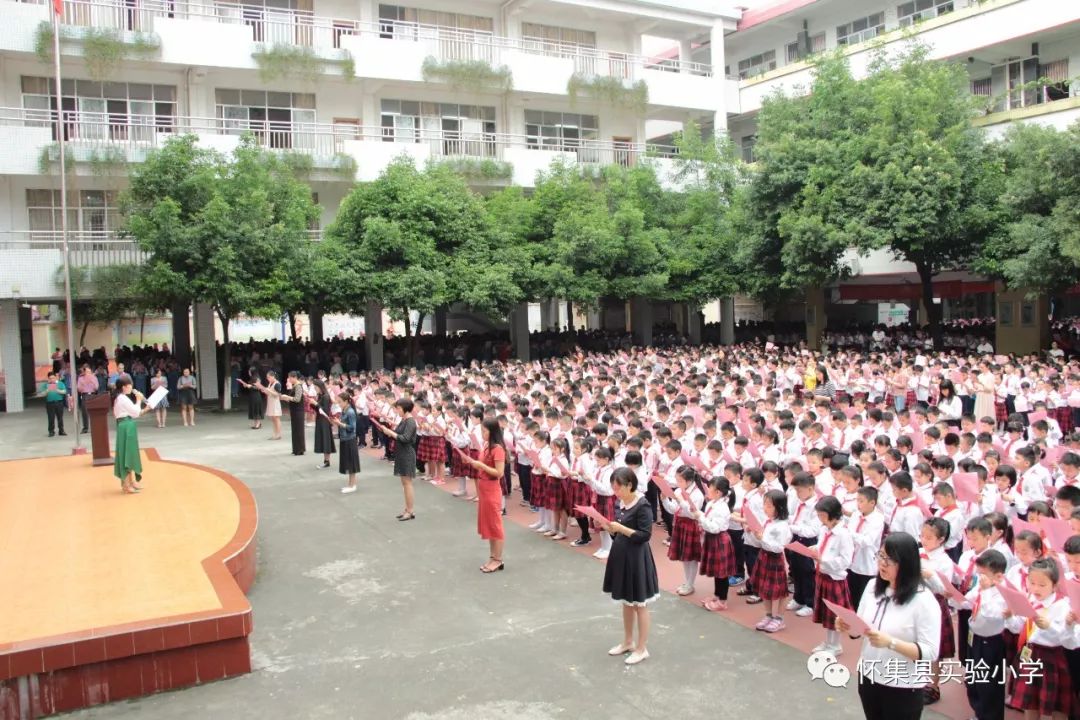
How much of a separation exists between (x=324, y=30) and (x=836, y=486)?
22.5 metres

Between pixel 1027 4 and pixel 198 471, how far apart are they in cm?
2289

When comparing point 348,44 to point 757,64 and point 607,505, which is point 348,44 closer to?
point 757,64

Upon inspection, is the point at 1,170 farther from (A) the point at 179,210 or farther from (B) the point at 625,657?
(B) the point at 625,657

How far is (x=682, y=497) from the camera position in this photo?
684cm

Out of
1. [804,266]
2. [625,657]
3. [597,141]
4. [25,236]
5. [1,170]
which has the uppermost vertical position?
[597,141]

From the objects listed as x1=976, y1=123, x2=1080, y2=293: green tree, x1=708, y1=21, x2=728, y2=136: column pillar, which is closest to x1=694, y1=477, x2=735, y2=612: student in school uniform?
x1=976, y1=123, x2=1080, y2=293: green tree

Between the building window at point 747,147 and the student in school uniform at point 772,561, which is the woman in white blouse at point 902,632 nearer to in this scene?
the student in school uniform at point 772,561

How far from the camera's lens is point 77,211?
22.5 metres

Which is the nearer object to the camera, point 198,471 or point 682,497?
point 682,497

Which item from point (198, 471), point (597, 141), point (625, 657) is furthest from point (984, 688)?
point (597, 141)

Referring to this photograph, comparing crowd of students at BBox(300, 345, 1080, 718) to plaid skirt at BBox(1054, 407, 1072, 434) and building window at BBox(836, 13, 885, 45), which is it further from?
building window at BBox(836, 13, 885, 45)

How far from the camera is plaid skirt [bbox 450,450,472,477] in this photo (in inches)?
432

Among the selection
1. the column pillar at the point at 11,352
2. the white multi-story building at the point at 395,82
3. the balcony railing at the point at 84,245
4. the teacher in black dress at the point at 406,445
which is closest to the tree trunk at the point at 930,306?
the white multi-story building at the point at 395,82

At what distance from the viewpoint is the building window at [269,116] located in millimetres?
24125
